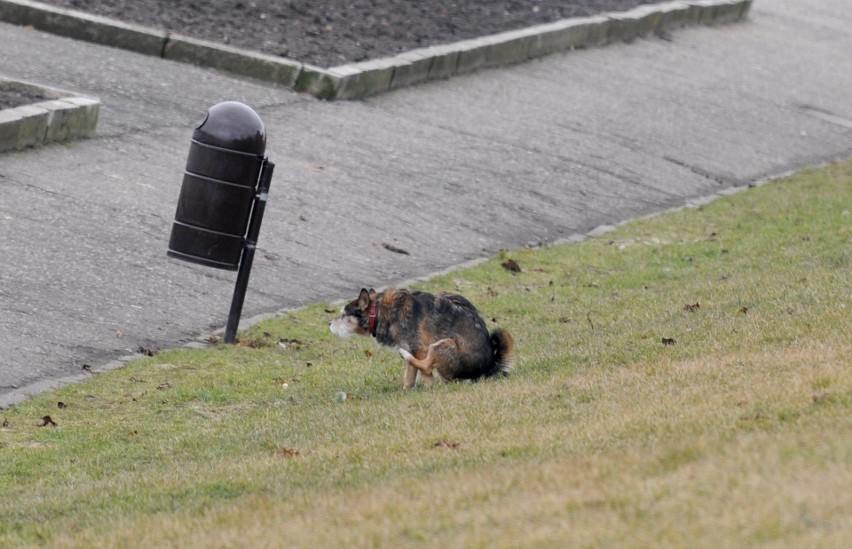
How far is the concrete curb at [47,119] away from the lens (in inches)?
470

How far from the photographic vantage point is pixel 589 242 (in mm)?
12695

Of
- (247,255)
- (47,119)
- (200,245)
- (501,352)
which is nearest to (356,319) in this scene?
(501,352)

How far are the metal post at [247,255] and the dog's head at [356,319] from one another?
1268mm

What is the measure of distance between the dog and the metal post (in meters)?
1.44

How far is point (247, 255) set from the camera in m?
9.37

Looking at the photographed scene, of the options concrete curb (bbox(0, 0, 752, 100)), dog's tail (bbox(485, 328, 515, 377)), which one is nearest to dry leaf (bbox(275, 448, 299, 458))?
dog's tail (bbox(485, 328, 515, 377))

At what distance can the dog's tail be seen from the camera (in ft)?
26.0

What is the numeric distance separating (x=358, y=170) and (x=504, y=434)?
7352 millimetres

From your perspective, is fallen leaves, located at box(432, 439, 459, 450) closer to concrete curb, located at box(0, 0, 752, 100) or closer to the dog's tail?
the dog's tail

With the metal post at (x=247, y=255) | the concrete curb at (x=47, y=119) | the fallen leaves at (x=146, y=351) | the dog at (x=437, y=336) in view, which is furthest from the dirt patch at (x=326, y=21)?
the dog at (x=437, y=336)

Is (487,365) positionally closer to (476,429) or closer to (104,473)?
(476,429)

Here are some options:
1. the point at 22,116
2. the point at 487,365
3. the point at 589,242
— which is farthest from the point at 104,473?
the point at 589,242

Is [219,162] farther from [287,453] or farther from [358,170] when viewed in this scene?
[358,170]

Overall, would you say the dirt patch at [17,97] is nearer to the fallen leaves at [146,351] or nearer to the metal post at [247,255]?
the metal post at [247,255]
